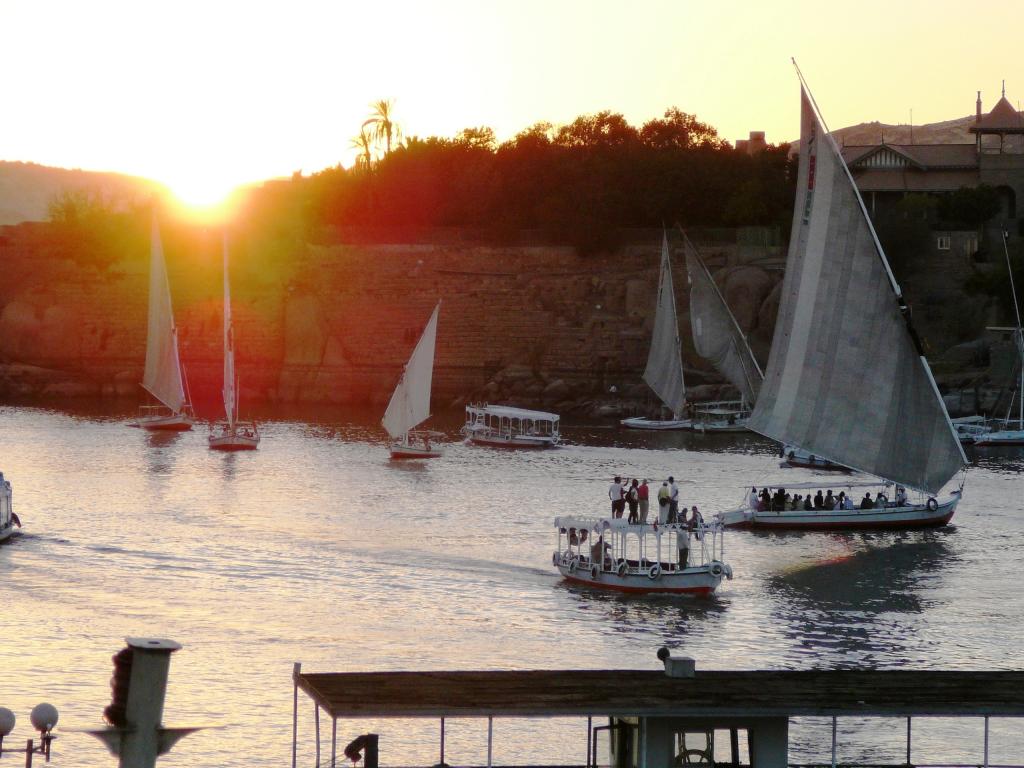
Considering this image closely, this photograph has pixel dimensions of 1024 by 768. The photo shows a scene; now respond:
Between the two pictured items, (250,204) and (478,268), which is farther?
(250,204)

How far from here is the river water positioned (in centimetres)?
3092

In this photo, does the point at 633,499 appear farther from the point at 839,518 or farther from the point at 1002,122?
the point at 1002,122

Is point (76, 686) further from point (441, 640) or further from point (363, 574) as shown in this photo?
point (363, 574)

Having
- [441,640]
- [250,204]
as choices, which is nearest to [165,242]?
[250,204]

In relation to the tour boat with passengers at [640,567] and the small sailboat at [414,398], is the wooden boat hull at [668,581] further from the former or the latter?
the small sailboat at [414,398]

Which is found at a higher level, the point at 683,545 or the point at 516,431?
the point at 516,431

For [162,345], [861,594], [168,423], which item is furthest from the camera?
[162,345]

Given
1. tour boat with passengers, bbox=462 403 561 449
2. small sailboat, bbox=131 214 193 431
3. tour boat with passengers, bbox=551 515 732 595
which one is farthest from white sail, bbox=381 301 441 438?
tour boat with passengers, bbox=551 515 732 595

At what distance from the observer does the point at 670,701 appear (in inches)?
779

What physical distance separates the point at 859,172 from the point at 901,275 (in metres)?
12.7

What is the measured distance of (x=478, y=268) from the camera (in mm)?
129125

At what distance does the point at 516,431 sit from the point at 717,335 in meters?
18.9

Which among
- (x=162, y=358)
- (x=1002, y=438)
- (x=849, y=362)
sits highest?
(x=849, y=362)

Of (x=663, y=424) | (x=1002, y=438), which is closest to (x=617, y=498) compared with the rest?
(x=1002, y=438)
